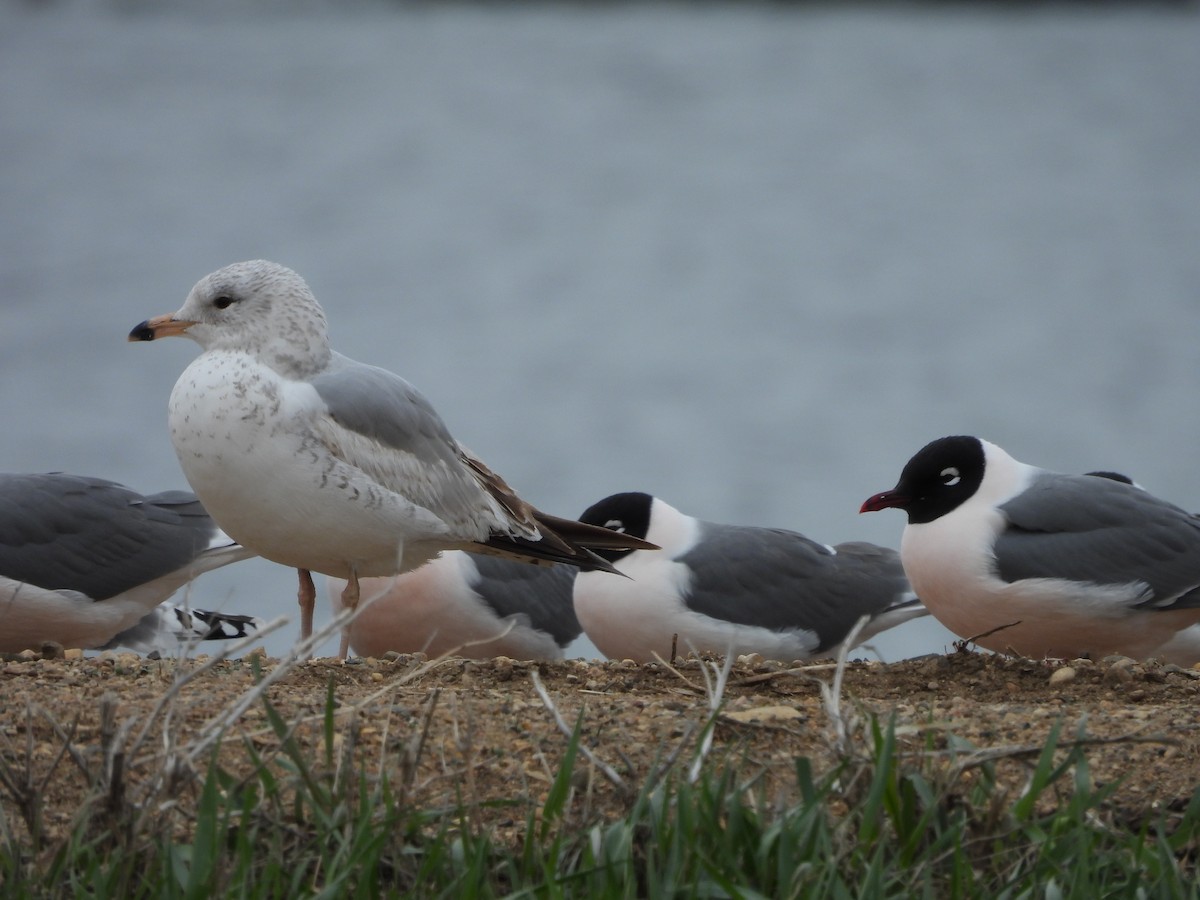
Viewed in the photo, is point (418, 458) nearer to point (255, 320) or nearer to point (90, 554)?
point (255, 320)

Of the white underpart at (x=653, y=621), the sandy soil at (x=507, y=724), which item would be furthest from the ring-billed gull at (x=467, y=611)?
the sandy soil at (x=507, y=724)

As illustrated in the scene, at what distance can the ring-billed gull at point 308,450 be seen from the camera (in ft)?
15.1

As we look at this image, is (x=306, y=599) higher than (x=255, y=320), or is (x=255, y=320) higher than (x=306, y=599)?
(x=255, y=320)

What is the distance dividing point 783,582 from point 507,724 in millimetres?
3234

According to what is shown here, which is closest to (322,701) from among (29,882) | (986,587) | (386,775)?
(386,775)

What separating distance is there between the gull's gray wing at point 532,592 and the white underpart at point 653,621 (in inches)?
19.8

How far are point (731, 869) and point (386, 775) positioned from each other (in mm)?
697

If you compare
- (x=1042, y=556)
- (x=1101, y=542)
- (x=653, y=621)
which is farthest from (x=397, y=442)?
(x=1101, y=542)

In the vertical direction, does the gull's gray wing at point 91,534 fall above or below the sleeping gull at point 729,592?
above

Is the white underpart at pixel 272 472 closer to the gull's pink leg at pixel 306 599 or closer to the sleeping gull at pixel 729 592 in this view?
the gull's pink leg at pixel 306 599

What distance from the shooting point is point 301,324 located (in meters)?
4.94

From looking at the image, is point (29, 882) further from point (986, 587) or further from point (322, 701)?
point (986, 587)

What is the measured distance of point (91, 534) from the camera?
6242mm

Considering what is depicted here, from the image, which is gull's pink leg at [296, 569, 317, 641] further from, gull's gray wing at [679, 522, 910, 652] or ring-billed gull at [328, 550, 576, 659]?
gull's gray wing at [679, 522, 910, 652]
